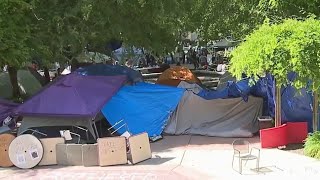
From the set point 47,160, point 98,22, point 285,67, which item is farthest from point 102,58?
point 285,67

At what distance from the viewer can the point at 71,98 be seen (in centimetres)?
Result: 1236

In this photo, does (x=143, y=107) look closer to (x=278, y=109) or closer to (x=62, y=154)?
(x=62, y=154)

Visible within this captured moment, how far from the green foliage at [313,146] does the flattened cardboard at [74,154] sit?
16.4 feet

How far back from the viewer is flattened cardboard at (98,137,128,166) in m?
10.1

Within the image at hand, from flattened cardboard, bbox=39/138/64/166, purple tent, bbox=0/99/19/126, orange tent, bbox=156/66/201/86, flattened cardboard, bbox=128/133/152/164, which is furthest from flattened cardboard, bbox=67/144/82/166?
orange tent, bbox=156/66/201/86

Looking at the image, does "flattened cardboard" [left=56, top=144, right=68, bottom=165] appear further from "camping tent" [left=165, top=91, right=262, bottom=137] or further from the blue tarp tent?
the blue tarp tent

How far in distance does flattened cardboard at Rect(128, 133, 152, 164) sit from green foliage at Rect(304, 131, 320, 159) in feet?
11.6

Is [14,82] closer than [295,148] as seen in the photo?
No

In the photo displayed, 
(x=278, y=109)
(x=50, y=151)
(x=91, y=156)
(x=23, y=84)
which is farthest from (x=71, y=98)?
(x=23, y=84)

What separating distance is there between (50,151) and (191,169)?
3133 mm

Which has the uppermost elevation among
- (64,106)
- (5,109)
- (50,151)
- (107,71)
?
(107,71)

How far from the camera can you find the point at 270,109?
1345 centimetres

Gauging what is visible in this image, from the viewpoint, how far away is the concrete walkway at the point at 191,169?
30.6 feet

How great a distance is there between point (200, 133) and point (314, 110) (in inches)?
129
